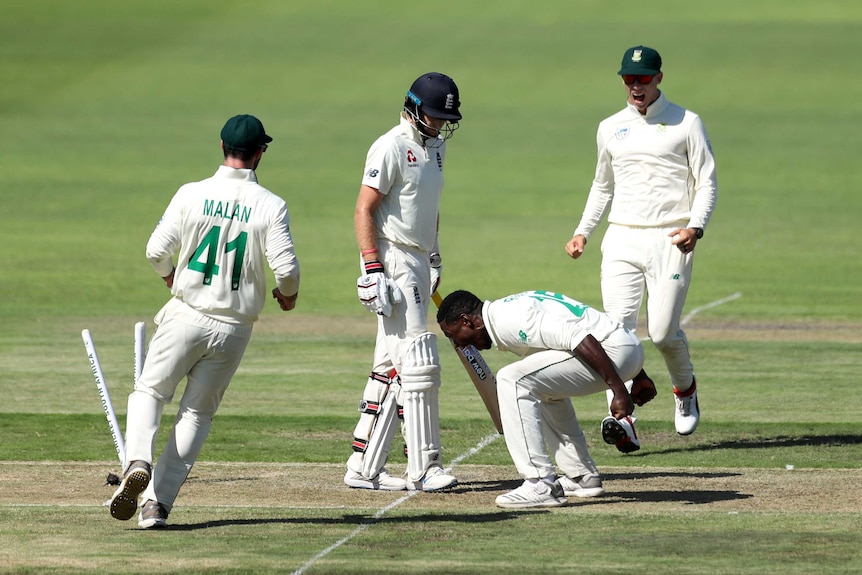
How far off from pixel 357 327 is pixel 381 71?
29614 millimetres

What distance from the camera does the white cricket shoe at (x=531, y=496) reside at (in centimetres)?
816

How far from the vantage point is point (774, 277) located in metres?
22.4

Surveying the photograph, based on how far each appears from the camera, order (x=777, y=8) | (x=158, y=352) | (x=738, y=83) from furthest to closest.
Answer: (x=777, y=8) → (x=738, y=83) → (x=158, y=352)

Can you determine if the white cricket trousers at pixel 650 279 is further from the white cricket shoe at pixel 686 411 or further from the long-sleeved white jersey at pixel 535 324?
the long-sleeved white jersey at pixel 535 324

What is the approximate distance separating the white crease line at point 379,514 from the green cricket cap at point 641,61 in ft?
8.21

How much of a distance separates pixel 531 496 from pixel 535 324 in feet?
2.84

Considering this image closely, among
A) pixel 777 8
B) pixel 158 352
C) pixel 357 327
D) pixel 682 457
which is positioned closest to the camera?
pixel 158 352

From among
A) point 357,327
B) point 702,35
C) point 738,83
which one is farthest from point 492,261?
point 702,35

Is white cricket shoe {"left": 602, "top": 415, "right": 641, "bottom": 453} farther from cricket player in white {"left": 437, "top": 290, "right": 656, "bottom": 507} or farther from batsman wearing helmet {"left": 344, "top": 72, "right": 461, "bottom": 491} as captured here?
batsman wearing helmet {"left": 344, "top": 72, "right": 461, "bottom": 491}

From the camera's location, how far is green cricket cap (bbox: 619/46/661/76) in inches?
392

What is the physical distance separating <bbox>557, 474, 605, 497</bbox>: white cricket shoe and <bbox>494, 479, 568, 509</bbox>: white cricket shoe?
25 cm

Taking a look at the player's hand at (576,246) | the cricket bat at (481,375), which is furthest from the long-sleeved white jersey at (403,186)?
the player's hand at (576,246)

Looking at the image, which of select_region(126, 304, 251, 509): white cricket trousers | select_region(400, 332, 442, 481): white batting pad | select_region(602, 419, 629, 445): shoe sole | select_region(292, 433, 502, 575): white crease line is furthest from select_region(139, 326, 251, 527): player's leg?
select_region(602, 419, 629, 445): shoe sole

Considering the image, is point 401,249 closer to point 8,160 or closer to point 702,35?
point 8,160
